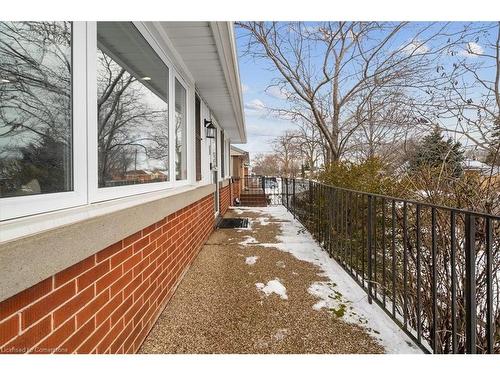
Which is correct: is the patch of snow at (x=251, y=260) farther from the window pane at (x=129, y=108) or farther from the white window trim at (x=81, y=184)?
the white window trim at (x=81, y=184)

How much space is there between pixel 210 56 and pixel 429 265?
3154 millimetres

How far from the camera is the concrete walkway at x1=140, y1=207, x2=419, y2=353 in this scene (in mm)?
1951

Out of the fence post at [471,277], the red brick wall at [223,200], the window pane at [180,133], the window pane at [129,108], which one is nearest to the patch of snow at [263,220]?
the red brick wall at [223,200]

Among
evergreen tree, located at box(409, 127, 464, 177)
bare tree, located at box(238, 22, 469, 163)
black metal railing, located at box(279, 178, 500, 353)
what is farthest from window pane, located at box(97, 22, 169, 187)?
bare tree, located at box(238, 22, 469, 163)

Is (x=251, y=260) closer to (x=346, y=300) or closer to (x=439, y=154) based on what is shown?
(x=346, y=300)

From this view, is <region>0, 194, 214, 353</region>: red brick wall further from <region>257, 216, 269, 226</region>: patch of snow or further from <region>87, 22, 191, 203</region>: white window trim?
<region>257, 216, 269, 226</region>: patch of snow

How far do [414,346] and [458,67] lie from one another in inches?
161

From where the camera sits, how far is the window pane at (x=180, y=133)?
3330 mm

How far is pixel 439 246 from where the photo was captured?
2.49 m

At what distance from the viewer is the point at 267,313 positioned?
2.36m

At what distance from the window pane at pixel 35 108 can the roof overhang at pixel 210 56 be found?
4.86ft

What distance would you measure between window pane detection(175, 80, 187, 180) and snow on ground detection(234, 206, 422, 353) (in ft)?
5.41

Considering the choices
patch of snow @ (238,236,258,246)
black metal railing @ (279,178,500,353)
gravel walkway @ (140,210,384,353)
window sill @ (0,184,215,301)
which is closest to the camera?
window sill @ (0,184,215,301)

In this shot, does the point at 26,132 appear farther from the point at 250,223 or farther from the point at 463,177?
the point at 250,223
